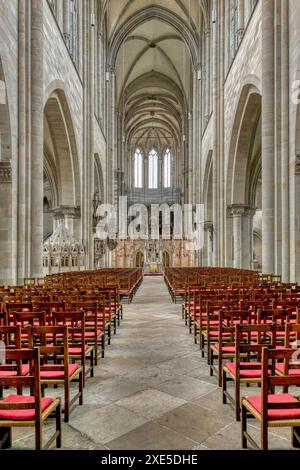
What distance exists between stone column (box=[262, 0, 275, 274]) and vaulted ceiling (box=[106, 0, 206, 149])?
17.0 m

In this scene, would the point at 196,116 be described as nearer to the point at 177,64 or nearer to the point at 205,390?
the point at 177,64

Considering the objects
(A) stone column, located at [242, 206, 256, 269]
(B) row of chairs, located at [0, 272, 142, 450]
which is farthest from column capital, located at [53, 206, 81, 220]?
(B) row of chairs, located at [0, 272, 142, 450]

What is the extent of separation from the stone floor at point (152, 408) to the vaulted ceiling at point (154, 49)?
1127 inches

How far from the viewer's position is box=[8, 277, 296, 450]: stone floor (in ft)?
11.1

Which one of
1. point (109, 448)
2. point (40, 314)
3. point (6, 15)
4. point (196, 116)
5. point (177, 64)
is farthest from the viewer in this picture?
point (177, 64)

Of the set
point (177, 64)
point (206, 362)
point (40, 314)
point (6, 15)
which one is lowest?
point (206, 362)

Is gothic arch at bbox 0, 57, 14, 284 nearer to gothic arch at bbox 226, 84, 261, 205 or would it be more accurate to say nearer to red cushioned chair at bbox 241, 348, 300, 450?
red cushioned chair at bbox 241, 348, 300, 450

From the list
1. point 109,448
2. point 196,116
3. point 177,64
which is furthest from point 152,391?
point 177,64

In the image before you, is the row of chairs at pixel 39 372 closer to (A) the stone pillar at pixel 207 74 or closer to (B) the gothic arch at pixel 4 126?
(B) the gothic arch at pixel 4 126

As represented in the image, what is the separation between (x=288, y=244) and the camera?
12.5 m

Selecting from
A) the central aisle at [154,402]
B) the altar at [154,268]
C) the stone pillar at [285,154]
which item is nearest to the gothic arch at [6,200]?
the central aisle at [154,402]

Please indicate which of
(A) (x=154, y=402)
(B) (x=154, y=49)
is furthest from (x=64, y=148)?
(B) (x=154, y=49)

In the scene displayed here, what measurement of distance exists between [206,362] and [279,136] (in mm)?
9307

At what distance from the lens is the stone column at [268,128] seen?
43.9 ft
